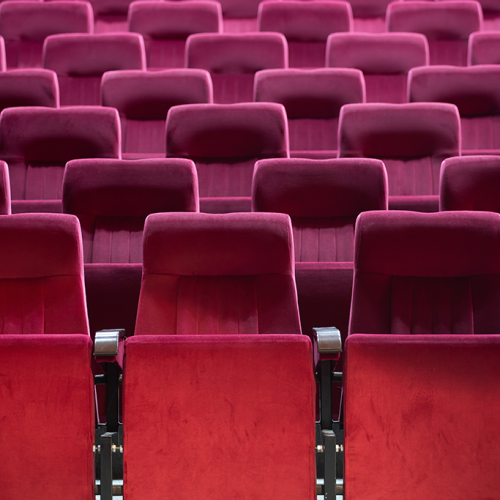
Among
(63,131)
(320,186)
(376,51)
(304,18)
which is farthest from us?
(304,18)

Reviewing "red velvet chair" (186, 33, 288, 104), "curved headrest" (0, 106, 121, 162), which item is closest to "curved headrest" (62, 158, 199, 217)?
"curved headrest" (0, 106, 121, 162)

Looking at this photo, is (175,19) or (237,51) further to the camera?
(175,19)

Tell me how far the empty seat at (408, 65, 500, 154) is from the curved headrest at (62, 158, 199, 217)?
1.25ft

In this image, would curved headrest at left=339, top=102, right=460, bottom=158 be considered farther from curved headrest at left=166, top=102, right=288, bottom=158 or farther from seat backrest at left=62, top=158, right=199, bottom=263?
seat backrest at left=62, top=158, right=199, bottom=263

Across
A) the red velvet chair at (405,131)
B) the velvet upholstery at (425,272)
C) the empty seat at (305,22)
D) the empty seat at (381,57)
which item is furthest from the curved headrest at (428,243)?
the empty seat at (305,22)

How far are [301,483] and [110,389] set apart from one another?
4.8 inches

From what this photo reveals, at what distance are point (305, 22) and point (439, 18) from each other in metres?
0.22

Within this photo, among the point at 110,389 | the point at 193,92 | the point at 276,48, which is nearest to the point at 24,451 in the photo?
the point at 110,389

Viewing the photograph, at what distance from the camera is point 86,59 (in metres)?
0.91

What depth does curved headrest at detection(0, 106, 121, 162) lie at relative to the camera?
0.67 metres

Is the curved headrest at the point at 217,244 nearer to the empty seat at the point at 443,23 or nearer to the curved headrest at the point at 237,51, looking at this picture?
the curved headrest at the point at 237,51

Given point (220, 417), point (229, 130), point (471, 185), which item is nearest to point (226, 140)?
point (229, 130)

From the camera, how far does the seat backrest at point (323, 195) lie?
0.55 m

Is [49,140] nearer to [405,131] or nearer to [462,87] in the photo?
[405,131]
